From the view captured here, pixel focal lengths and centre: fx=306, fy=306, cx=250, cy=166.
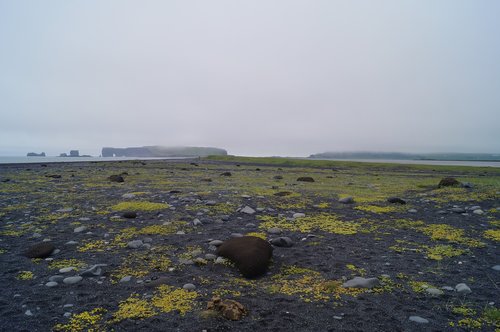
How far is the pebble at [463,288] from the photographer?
5.57 metres

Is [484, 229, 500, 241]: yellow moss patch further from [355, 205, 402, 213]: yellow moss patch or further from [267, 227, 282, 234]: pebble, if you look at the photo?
[267, 227, 282, 234]: pebble

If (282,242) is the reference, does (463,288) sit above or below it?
below

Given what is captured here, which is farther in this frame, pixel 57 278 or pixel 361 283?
pixel 57 278

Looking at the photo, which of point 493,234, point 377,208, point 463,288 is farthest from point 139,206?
point 493,234

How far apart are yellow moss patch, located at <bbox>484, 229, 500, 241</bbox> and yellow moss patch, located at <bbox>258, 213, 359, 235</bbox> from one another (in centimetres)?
368

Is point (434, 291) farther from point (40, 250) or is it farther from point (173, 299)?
point (40, 250)

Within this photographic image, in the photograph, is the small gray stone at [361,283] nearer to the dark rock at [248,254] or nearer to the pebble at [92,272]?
the dark rock at [248,254]

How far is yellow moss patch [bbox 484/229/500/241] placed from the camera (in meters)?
8.90

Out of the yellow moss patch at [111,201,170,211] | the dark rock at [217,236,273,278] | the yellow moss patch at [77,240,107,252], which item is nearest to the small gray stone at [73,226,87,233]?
the yellow moss patch at [77,240,107,252]

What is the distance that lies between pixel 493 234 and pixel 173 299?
9525 mm

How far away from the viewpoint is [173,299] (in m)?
5.22

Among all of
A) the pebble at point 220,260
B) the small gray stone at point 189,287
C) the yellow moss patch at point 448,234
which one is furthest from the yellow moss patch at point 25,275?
the yellow moss patch at point 448,234

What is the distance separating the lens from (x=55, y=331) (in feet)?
13.9

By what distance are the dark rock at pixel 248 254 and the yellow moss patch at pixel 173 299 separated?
4.54 ft
